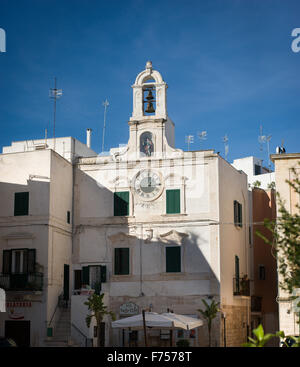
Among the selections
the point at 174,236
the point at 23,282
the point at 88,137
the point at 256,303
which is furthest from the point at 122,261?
the point at 88,137

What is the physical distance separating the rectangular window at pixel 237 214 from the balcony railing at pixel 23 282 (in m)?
10.2

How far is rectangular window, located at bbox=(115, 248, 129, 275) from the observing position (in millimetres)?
29703

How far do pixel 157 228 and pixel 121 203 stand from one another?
7.42 feet

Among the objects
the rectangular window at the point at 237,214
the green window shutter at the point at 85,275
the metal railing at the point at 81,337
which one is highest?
the rectangular window at the point at 237,214

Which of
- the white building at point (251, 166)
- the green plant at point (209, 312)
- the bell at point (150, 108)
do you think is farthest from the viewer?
the white building at point (251, 166)

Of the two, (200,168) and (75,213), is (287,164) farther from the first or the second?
(75,213)

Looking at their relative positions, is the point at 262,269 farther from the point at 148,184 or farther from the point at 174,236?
the point at 148,184

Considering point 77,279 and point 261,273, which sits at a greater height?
point 261,273

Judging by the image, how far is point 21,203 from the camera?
1145 inches

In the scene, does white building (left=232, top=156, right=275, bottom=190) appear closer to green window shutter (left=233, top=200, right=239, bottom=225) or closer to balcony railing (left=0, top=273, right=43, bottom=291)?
green window shutter (left=233, top=200, right=239, bottom=225)

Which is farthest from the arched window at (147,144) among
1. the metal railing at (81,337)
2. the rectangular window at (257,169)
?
the rectangular window at (257,169)

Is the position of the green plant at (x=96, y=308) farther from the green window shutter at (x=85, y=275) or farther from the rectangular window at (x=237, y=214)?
the rectangular window at (x=237, y=214)

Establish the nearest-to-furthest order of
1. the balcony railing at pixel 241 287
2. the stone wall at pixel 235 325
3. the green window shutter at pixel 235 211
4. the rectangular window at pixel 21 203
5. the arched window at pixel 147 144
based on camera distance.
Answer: the stone wall at pixel 235 325 → the rectangular window at pixel 21 203 → the balcony railing at pixel 241 287 → the arched window at pixel 147 144 → the green window shutter at pixel 235 211

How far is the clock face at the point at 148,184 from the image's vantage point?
3006cm
